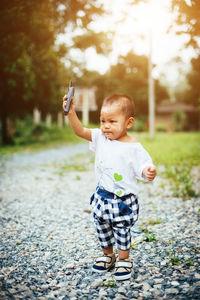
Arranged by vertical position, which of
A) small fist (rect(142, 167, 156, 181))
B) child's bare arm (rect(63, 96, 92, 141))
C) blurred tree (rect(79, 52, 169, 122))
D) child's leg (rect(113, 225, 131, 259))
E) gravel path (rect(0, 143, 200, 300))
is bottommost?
gravel path (rect(0, 143, 200, 300))

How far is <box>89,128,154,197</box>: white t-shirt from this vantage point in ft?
7.65

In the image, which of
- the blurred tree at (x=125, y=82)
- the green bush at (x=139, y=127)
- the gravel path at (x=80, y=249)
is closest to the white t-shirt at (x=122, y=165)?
the gravel path at (x=80, y=249)

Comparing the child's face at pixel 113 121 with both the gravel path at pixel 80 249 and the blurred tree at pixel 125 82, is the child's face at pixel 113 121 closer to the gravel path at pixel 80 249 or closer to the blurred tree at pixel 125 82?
the gravel path at pixel 80 249

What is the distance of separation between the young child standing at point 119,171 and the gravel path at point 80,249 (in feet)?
0.92

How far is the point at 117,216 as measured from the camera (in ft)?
7.57

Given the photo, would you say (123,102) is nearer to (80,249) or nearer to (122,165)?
(122,165)

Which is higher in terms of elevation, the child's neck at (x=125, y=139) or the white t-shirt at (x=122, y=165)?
the child's neck at (x=125, y=139)

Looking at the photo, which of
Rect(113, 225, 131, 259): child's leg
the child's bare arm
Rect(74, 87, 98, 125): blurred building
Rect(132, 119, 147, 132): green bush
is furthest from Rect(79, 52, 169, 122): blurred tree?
Rect(113, 225, 131, 259): child's leg

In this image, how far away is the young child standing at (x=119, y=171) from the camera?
91.2 inches

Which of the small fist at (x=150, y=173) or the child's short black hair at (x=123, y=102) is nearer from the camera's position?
the small fist at (x=150, y=173)

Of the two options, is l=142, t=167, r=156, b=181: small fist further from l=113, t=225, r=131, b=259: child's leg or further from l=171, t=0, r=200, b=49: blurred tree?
l=171, t=0, r=200, b=49: blurred tree

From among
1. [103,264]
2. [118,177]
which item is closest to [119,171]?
[118,177]

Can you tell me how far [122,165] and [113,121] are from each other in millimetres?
373

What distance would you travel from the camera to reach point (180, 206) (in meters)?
4.29
